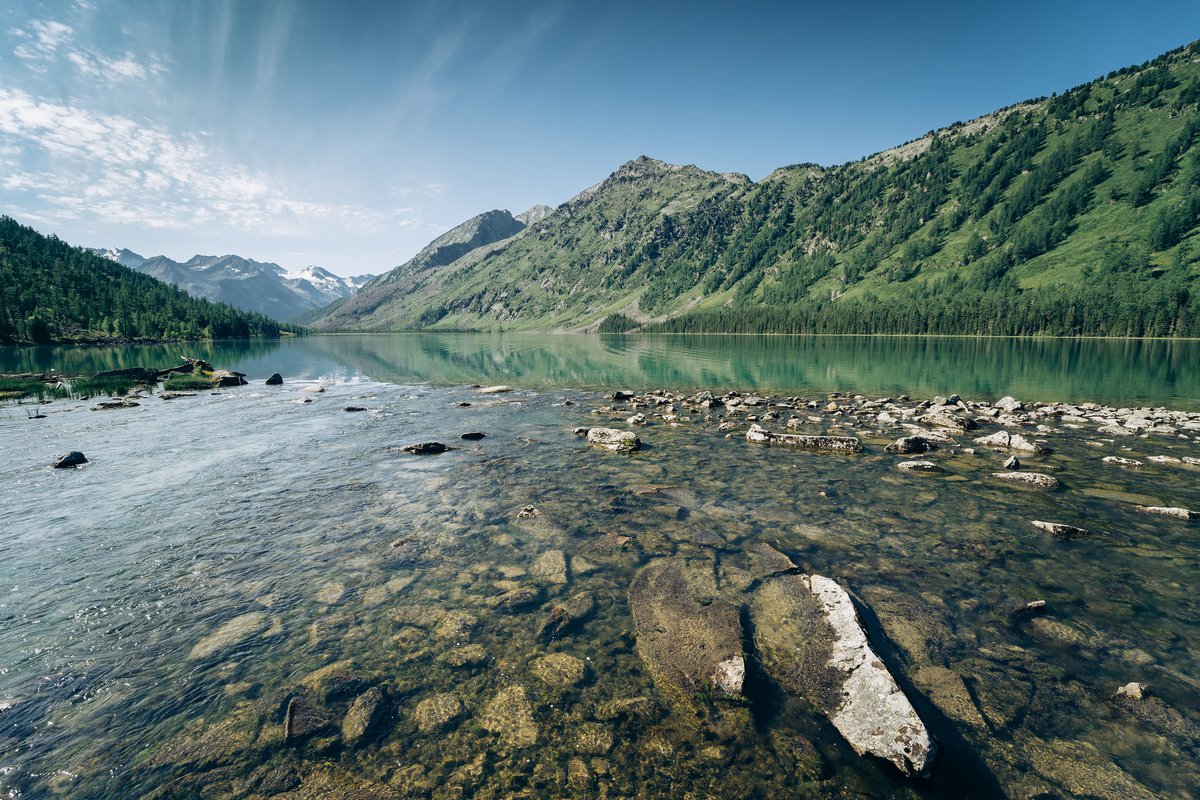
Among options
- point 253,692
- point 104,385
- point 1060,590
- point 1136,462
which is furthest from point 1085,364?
point 104,385

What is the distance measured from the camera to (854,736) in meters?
6.72

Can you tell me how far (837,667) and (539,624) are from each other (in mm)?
5804

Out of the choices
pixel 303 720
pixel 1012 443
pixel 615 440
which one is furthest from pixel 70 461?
pixel 1012 443

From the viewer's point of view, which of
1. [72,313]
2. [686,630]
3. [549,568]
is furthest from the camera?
[72,313]

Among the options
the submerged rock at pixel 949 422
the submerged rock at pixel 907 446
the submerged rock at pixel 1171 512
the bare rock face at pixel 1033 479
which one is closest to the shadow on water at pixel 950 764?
the submerged rock at pixel 1171 512

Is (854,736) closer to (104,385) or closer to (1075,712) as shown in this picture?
(1075,712)

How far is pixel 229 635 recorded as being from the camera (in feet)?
30.6

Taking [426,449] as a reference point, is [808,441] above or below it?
below

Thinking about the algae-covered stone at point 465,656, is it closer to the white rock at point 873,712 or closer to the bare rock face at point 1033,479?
the white rock at point 873,712

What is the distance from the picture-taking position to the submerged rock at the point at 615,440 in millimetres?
23438

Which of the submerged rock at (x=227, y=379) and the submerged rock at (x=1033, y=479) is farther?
the submerged rock at (x=227, y=379)

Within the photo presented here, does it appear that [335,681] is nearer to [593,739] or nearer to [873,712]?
[593,739]

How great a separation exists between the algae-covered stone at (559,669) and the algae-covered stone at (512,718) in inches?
20.1

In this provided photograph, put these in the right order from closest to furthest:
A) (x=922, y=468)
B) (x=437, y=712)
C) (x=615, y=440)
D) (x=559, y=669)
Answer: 1. (x=437, y=712)
2. (x=559, y=669)
3. (x=922, y=468)
4. (x=615, y=440)
